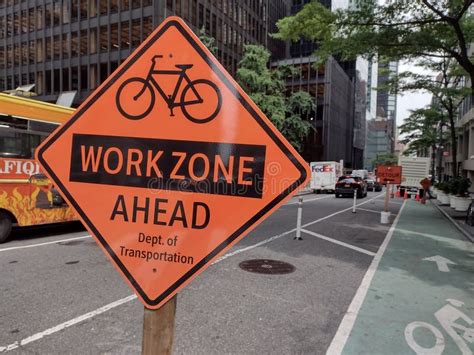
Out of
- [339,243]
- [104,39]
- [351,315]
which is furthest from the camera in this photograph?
[104,39]

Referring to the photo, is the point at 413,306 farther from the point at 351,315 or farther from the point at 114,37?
the point at 114,37

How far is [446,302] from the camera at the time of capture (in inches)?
221

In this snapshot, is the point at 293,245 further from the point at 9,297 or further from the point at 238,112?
the point at 238,112

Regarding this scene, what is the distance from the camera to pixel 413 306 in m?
5.38

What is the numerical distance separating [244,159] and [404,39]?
49.0 feet

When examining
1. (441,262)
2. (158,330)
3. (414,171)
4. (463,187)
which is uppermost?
(414,171)

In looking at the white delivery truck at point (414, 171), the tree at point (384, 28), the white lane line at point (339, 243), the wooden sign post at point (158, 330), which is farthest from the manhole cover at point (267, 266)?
the white delivery truck at point (414, 171)

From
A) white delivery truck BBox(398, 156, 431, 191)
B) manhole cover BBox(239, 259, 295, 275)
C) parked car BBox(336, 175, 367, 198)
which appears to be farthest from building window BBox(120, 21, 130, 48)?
manhole cover BBox(239, 259, 295, 275)

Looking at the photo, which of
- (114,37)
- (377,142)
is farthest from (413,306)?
(377,142)

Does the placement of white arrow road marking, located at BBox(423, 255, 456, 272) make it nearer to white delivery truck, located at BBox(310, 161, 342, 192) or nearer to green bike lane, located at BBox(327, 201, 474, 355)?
green bike lane, located at BBox(327, 201, 474, 355)

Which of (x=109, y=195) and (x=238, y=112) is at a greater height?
(x=238, y=112)

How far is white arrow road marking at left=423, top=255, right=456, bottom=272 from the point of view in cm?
776

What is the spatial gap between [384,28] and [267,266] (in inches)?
444

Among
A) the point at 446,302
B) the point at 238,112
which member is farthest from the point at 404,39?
the point at 238,112
